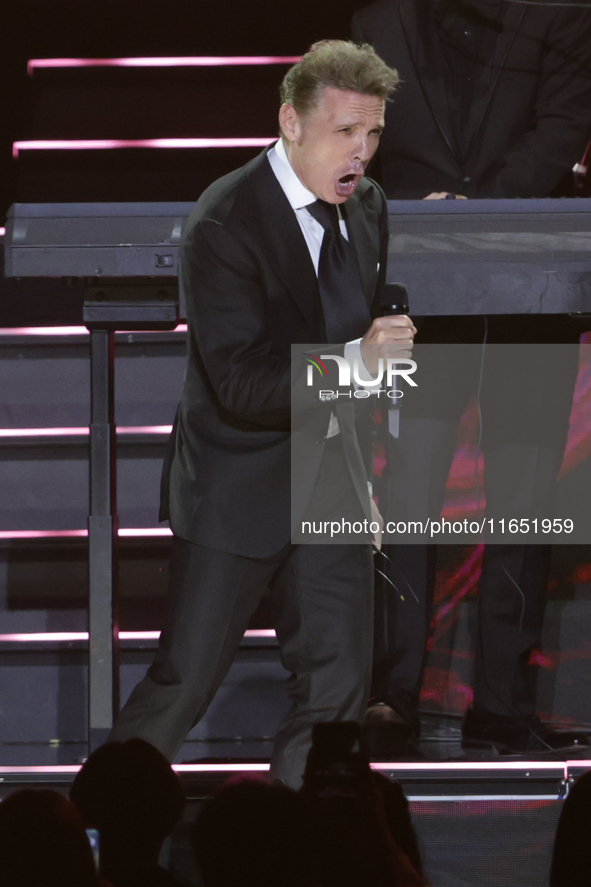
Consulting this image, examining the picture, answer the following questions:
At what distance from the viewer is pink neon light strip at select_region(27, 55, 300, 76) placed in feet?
10.6

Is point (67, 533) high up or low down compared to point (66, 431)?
down

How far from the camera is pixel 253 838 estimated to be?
1476 millimetres

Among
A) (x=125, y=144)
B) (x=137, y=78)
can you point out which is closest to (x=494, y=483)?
(x=125, y=144)

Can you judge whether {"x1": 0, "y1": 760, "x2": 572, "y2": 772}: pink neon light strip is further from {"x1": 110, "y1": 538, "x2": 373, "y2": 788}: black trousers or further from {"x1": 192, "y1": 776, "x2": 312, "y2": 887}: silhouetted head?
{"x1": 192, "y1": 776, "x2": 312, "y2": 887}: silhouetted head

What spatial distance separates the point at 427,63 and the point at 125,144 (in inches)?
40.5

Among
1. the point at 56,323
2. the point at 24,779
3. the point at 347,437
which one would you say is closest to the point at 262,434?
the point at 347,437

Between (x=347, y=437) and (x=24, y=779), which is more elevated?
(x=347, y=437)

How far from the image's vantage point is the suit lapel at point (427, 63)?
8.48ft

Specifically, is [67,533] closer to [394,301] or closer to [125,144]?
[125,144]

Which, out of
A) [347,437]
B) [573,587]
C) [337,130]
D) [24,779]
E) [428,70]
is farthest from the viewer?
[573,587]

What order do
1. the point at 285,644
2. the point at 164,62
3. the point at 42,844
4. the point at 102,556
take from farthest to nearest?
the point at 164,62 → the point at 102,556 → the point at 285,644 → the point at 42,844

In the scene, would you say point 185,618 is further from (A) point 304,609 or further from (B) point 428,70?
(B) point 428,70

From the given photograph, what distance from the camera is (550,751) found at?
243 centimetres

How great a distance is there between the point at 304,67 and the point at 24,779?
143 cm
